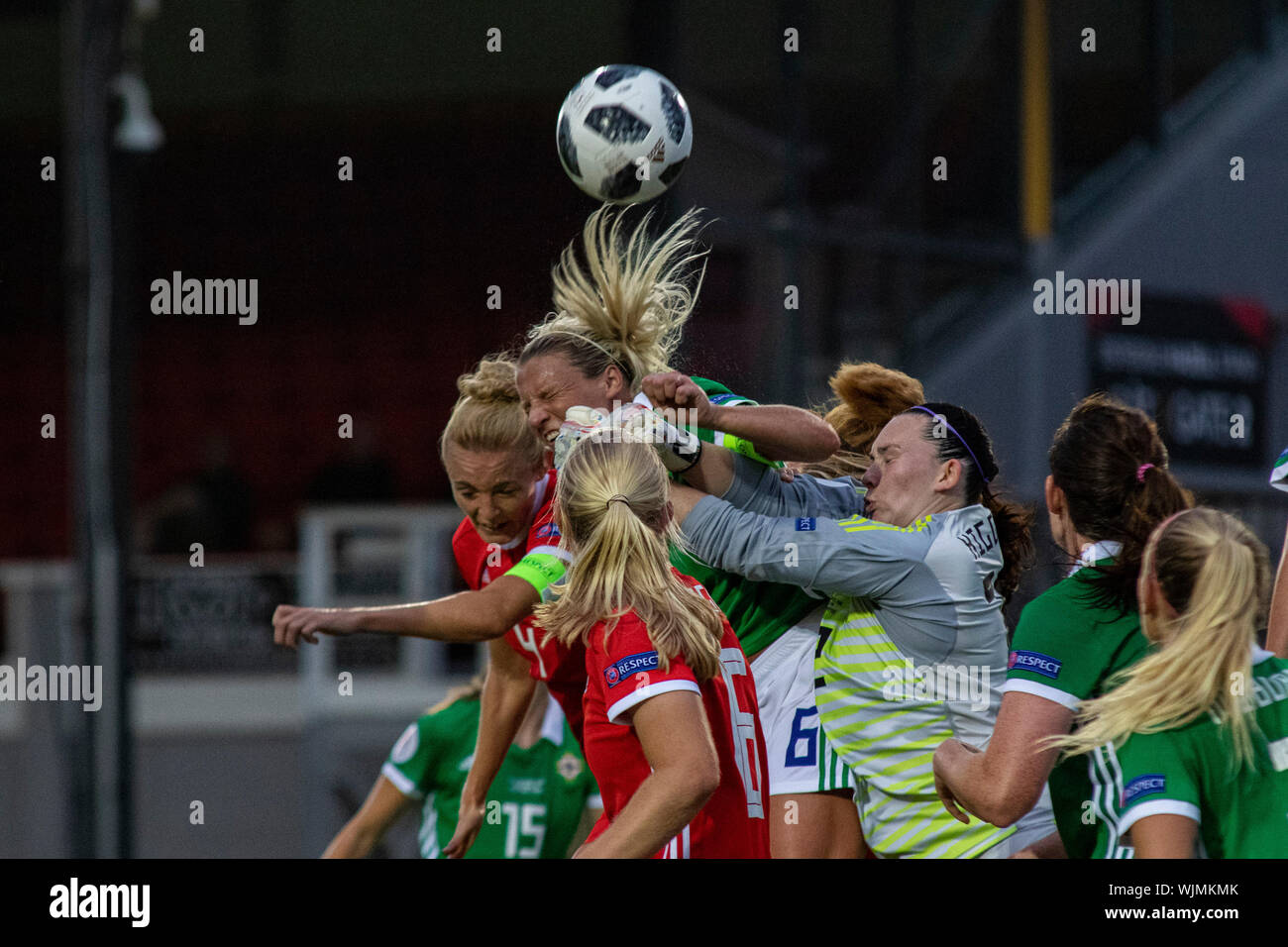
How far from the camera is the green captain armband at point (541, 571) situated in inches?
159

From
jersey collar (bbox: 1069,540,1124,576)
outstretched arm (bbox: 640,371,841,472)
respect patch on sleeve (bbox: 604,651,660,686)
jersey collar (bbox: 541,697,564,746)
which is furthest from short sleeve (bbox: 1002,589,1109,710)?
jersey collar (bbox: 541,697,564,746)

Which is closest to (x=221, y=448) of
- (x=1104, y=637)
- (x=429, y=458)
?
(x=429, y=458)

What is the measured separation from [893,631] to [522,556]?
44.9 inches

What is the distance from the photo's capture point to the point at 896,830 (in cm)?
406

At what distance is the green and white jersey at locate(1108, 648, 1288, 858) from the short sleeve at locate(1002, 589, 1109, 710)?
242mm

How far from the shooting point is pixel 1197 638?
324cm

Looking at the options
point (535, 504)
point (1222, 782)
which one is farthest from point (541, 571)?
point (1222, 782)

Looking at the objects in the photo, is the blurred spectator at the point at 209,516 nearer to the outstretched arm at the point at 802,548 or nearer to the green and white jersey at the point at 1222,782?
the outstretched arm at the point at 802,548

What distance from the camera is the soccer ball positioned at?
4.39 m

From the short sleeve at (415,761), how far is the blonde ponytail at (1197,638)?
3.03 metres

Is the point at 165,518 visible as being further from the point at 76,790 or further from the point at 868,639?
the point at 868,639

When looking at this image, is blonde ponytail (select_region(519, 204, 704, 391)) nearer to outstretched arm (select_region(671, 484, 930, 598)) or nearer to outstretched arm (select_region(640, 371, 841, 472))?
outstretched arm (select_region(640, 371, 841, 472))

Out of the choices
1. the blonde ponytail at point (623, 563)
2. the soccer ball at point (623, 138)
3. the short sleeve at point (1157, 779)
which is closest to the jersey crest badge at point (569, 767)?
the soccer ball at point (623, 138)
